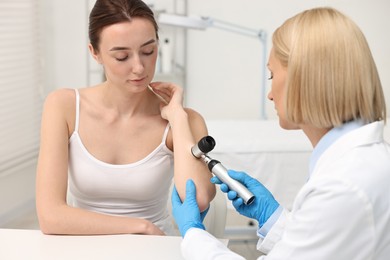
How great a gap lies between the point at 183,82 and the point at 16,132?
105 cm

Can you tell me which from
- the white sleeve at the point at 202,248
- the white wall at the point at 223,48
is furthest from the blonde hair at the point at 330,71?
the white wall at the point at 223,48

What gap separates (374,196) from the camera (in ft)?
2.72

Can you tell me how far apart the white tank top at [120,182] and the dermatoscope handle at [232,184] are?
30cm

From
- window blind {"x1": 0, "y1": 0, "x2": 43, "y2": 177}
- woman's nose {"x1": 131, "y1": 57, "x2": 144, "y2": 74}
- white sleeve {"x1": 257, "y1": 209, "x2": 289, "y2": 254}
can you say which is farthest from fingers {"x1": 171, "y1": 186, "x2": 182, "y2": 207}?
window blind {"x1": 0, "y1": 0, "x2": 43, "y2": 177}

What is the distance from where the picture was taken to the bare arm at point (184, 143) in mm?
1352

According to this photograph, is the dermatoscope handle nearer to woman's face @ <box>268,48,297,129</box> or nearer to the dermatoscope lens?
the dermatoscope lens

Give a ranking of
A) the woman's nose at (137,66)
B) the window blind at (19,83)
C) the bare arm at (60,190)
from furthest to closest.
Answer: the window blind at (19,83) → the woman's nose at (137,66) → the bare arm at (60,190)

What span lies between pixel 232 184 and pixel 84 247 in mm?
344

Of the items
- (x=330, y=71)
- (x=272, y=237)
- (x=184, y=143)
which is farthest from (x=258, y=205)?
(x=330, y=71)

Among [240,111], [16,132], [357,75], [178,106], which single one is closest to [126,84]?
[178,106]

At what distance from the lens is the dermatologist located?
2.72 ft

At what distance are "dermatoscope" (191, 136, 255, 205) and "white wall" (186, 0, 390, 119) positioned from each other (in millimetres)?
2110

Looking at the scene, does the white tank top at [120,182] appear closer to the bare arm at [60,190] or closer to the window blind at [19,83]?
the bare arm at [60,190]

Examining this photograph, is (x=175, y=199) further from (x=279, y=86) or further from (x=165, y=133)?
(x=279, y=86)
